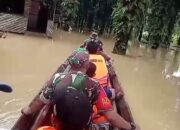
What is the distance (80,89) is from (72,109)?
43cm

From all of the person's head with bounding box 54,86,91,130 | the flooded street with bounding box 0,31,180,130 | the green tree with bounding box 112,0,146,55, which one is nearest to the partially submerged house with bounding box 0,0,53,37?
the flooded street with bounding box 0,31,180,130

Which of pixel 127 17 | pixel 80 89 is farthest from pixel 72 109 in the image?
pixel 127 17

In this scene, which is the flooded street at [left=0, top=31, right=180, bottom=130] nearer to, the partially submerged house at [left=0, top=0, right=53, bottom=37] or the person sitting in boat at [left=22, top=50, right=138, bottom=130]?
the partially submerged house at [left=0, top=0, right=53, bottom=37]

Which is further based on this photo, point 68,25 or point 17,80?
A: point 68,25

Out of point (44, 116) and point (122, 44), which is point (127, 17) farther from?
point (44, 116)

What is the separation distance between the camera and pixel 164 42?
1042 inches

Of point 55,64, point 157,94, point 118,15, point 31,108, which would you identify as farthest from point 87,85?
point 118,15

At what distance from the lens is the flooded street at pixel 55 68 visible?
9.60m

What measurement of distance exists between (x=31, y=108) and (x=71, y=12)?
21.2 meters

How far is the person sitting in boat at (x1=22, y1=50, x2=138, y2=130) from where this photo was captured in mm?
2988

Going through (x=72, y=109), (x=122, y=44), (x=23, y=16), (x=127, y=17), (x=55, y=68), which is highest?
(x=72, y=109)

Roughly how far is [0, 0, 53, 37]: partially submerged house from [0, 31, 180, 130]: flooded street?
0.81 meters

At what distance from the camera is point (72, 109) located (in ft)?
8.39

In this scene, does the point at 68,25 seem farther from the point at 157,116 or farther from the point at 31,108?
the point at 31,108
